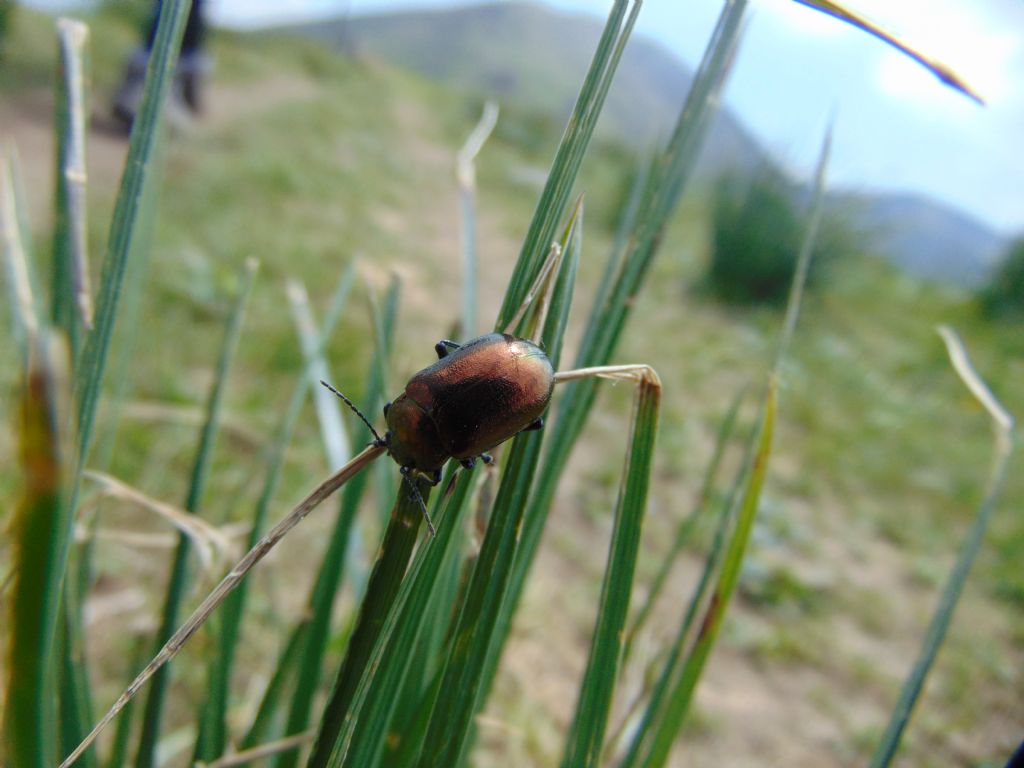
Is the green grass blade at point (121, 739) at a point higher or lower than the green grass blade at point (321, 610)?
lower

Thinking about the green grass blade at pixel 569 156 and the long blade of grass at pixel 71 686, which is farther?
the long blade of grass at pixel 71 686

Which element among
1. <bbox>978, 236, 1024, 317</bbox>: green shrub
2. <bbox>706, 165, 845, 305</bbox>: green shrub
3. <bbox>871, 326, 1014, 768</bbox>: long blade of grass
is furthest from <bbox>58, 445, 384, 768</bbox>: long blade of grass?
<bbox>978, 236, 1024, 317</bbox>: green shrub

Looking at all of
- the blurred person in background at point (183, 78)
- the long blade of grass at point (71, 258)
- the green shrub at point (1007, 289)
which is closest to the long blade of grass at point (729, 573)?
the long blade of grass at point (71, 258)

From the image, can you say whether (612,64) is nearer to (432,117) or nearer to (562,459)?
(562,459)

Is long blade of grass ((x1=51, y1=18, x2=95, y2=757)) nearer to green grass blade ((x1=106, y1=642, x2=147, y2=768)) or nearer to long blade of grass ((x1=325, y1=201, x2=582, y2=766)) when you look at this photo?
green grass blade ((x1=106, y1=642, x2=147, y2=768))

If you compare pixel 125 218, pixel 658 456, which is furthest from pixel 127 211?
pixel 658 456

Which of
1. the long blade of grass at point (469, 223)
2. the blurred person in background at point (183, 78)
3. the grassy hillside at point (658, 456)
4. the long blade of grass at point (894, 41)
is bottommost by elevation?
the grassy hillside at point (658, 456)

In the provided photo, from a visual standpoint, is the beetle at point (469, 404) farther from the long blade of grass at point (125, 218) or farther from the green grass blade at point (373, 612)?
the long blade of grass at point (125, 218)
